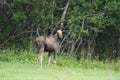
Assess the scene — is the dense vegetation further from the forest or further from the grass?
the grass

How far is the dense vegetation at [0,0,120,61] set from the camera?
81.6 feet

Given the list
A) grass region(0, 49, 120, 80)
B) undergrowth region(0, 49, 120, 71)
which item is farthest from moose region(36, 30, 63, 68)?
undergrowth region(0, 49, 120, 71)

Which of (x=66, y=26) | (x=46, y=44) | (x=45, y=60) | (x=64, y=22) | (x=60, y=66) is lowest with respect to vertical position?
(x=60, y=66)

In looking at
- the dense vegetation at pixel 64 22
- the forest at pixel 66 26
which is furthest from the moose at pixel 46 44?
the dense vegetation at pixel 64 22

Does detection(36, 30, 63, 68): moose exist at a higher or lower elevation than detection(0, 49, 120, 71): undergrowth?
higher

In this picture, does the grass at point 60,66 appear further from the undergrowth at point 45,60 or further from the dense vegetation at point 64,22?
the dense vegetation at point 64,22

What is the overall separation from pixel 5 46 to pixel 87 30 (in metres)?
5.12

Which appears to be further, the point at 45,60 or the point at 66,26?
the point at 66,26

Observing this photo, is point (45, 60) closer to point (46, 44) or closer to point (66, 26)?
point (46, 44)

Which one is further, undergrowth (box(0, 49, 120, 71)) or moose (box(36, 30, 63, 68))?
undergrowth (box(0, 49, 120, 71))

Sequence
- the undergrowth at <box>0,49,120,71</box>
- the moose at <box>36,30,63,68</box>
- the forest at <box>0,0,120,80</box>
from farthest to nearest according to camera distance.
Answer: the forest at <box>0,0,120,80</box> → the undergrowth at <box>0,49,120,71</box> → the moose at <box>36,30,63,68</box>

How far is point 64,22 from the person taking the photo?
1007 inches

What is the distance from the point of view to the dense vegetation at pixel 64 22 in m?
24.9

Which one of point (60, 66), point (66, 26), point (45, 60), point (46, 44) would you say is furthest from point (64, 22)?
point (46, 44)
